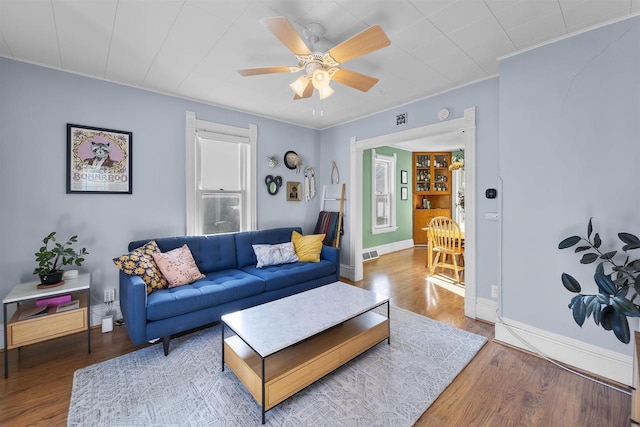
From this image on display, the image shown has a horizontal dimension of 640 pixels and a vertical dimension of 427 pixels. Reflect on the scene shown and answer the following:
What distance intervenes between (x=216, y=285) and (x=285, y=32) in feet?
7.37

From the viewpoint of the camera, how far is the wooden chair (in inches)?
166

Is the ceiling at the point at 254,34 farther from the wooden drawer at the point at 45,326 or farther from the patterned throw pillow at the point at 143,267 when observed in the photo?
the wooden drawer at the point at 45,326

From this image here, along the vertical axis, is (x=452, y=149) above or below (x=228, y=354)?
above

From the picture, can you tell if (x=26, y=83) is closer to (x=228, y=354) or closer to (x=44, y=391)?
(x=44, y=391)

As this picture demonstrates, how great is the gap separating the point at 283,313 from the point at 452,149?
265 inches

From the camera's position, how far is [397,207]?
6812mm

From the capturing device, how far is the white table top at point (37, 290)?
2.11 meters

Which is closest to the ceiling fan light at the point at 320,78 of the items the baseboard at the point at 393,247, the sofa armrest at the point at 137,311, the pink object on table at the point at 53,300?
the sofa armrest at the point at 137,311

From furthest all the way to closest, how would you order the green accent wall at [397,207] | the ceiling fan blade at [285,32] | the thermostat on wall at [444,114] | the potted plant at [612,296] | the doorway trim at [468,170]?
the green accent wall at [397,207], the thermostat on wall at [444,114], the doorway trim at [468,170], the potted plant at [612,296], the ceiling fan blade at [285,32]

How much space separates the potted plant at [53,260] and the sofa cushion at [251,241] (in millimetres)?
1509

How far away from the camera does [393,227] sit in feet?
21.8

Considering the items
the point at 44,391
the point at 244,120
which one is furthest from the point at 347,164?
the point at 44,391

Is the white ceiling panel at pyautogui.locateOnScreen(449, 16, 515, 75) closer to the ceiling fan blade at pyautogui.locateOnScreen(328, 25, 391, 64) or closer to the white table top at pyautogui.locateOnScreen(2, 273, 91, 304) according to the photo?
the ceiling fan blade at pyautogui.locateOnScreen(328, 25, 391, 64)

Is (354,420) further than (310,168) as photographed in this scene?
No
